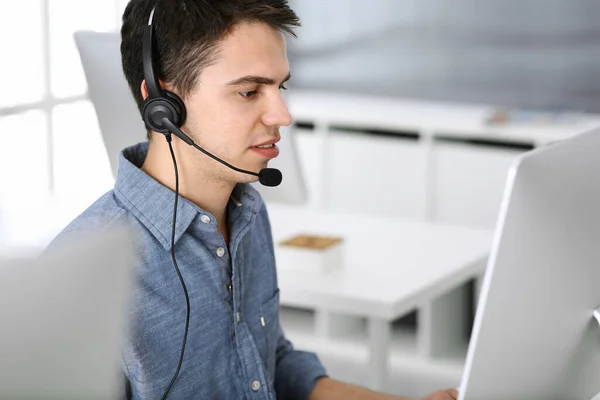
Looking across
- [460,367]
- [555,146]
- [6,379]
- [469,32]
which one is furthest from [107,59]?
[469,32]

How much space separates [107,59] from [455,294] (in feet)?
6.23

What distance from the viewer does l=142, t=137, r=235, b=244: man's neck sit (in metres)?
1.56

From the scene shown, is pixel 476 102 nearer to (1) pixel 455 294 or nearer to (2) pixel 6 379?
(1) pixel 455 294

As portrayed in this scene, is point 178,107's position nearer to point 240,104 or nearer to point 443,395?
point 240,104

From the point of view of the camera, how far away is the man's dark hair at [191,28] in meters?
1.52

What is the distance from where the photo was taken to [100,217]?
1.46 meters

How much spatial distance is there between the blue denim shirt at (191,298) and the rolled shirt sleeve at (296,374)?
0.07 metres

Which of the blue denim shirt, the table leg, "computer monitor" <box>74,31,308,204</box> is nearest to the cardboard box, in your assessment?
the table leg

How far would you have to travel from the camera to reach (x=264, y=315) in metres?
1.67

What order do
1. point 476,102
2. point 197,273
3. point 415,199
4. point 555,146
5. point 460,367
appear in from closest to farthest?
point 555,146 < point 197,273 < point 460,367 < point 415,199 < point 476,102

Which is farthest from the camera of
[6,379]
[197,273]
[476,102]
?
[476,102]

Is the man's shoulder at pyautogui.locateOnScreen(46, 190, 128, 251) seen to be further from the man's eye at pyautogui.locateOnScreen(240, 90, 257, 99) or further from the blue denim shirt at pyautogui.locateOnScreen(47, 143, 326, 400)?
the man's eye at pyautogui.locateOnScreen(240, 90, 257, 99)

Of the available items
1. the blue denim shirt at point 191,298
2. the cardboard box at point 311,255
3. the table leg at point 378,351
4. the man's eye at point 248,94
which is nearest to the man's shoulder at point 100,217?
the blue denim shirt at point 191,298

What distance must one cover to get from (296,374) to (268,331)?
0.38 feet
